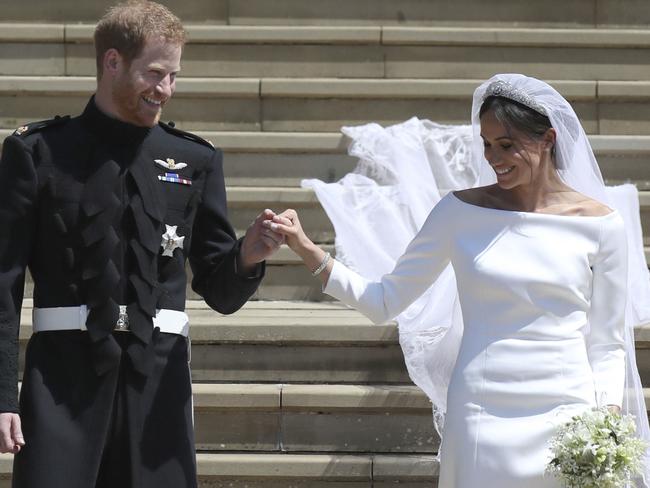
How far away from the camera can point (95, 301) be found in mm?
3207

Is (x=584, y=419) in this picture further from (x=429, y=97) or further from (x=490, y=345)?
(x=429, y=97)

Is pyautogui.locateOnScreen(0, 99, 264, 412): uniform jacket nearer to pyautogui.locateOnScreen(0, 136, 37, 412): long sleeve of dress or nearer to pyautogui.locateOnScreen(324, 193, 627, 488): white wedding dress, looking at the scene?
pyautogui.locateOnScreen(0, 136, 37, 412): long sleeve of dress

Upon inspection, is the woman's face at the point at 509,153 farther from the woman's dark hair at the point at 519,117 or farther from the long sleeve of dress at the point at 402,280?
the long sleeve of dress at the point at 402,280

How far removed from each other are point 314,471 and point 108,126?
76.0 inches

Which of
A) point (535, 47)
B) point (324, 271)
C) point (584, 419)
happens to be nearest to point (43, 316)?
point (324, 271)

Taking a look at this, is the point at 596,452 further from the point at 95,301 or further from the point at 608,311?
the point at 95,301

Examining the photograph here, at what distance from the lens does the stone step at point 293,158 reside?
20.8 ft

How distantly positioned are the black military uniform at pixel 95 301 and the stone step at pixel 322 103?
337 centimetres

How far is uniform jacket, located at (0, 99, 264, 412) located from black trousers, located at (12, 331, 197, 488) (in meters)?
0.05

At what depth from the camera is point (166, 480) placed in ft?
10.8

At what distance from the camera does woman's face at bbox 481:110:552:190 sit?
11.3ft

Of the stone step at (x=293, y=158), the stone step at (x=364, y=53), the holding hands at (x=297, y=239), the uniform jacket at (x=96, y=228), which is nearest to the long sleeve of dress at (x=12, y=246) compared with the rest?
the uniform jacket at (x=96, y=228)

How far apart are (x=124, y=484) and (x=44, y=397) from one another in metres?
0.31

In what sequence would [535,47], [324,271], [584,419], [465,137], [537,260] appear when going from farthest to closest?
[535,47]
[465,137]
[324,271]
[537,260]
[584,419]
